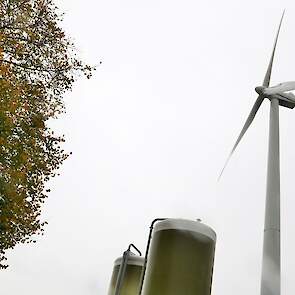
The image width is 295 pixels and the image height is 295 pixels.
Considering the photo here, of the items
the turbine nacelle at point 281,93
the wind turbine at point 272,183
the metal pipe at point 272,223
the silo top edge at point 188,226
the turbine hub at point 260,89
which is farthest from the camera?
the turbine hub at point 260,89

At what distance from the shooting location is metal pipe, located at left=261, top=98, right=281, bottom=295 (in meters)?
8.70

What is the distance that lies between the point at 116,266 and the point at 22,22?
8.63 m

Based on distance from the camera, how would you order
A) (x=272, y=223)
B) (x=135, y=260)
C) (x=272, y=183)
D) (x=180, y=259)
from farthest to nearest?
(x=272, y=183) → (x=272, y=223) → (x=135, y=260) → (x=180, y=259)

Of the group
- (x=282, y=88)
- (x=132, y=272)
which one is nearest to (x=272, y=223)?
(x=132, y=272)

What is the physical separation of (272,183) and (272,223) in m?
1.25

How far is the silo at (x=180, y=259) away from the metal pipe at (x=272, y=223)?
293 centimetres

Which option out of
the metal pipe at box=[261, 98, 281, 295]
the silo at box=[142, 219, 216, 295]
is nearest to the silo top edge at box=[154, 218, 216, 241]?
the silo at box=[142, 219, 216, 295]

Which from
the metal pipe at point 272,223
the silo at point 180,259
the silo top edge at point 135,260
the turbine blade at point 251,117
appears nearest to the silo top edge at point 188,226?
the silo at point 180,259

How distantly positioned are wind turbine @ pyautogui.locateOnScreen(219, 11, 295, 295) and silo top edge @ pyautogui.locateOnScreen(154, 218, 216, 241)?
296 centimetres

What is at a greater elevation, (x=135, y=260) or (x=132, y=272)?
(x=135, y=260)

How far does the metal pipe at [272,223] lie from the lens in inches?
343

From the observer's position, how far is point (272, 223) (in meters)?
10.0

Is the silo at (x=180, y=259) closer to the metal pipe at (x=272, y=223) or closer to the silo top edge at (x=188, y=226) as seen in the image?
the silo top edge at (x=188, y=226)

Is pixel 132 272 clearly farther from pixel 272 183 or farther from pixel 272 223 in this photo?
pixel 272 183
